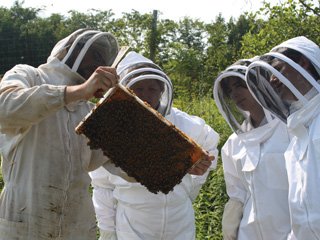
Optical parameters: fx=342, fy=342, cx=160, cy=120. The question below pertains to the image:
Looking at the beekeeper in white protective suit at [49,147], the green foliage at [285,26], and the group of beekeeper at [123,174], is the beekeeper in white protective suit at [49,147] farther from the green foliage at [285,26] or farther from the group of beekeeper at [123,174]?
the green foliage at [285,26]

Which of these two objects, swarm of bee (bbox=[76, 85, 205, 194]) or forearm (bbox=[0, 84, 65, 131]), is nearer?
forearm (bbox=[0, 84, 65, 131])

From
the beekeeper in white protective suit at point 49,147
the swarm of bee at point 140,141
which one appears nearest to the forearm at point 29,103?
the beekeeper in white protective suit at point 49,147

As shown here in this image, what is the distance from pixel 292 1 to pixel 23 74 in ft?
16.2

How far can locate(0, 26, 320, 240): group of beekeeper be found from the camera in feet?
7.52

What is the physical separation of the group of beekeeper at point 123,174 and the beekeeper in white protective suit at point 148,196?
11mm

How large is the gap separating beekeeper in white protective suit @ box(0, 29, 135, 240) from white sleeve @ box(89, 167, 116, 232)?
2.01 ft

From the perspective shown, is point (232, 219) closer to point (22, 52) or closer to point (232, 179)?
point (232, 179)

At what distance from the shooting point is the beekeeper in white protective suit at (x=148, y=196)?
10.6ft

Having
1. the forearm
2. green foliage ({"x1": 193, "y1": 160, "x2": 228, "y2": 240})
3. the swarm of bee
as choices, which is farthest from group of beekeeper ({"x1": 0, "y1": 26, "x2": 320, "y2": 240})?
green foliage ({"x1": 193, "y1": 160, "x2": 228, "y2": 240})

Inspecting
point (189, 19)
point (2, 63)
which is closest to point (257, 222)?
point (189, 19)

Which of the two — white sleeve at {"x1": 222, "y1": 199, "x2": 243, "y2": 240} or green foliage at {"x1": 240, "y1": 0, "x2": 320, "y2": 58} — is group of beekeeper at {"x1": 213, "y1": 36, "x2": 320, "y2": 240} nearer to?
white sleeve at {"x1": 222, "y1": 199, "x2": 243, "y2": 240}

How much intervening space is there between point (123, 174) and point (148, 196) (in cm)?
43

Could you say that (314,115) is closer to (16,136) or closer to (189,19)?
(16,136)

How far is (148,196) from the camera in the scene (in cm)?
323
